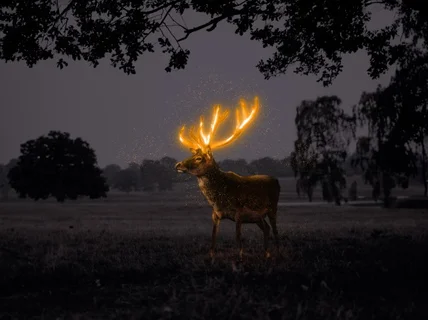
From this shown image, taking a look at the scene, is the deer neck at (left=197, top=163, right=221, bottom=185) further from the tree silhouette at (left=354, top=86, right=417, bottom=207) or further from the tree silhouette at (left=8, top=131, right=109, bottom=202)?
the tree silhouette at (left=8, top=131, right=109, bottom=202)

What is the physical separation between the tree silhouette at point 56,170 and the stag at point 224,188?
154 ft

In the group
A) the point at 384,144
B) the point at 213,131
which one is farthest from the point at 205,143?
the point at 384,144

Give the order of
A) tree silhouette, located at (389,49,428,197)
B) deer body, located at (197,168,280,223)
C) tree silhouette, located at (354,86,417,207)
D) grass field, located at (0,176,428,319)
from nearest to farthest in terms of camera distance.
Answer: grass field, located at (0,176,428,319) < deer body, located at (197,168,280,223) < tree silhouette, located at (389,49,428,197) < tree silhouette, located at (354,86,417,207)

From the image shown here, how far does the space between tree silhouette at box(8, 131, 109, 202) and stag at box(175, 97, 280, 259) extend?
47054mm

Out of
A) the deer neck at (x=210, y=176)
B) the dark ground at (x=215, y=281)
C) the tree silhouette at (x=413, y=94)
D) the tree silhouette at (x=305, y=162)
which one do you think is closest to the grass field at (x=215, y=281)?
the dark ground at (x=215, y=281)

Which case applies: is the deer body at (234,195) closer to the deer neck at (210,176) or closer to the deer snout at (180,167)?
the deer neck at (210,176)

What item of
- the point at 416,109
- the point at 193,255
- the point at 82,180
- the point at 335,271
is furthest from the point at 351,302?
the point at 82,180

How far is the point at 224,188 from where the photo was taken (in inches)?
362

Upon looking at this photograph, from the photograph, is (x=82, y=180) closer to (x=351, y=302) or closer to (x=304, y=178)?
(x=304, y=178)

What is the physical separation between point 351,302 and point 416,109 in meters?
14.5

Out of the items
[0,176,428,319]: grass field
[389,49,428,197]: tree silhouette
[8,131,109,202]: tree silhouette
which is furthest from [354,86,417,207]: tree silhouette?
[8,131,109,202]: tree silhouette

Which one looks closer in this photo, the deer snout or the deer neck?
the deer snout

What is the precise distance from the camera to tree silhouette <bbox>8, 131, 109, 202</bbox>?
53609 millimetres

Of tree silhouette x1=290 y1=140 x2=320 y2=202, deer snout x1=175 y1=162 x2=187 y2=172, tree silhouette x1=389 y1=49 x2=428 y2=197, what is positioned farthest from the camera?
tree silhouette x1=290 y1=140 x2=320 y2=202
